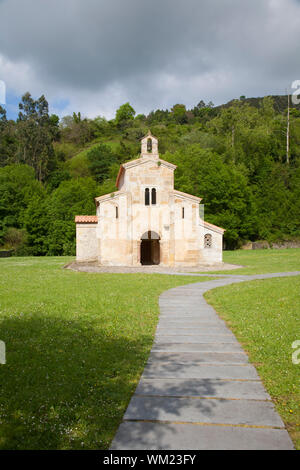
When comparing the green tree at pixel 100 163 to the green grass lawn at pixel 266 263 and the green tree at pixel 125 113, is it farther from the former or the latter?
the green grass lawn at pixel 266 263

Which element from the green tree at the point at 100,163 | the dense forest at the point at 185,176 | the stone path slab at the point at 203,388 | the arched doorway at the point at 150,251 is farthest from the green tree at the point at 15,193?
the stone path slab at the point at 203,388

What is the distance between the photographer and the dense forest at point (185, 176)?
51.0 m

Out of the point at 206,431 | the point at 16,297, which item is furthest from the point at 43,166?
the point at 206,431

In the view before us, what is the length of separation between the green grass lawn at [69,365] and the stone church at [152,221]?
48.2 ft

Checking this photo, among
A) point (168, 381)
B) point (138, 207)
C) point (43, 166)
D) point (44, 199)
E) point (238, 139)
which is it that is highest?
point (238, 139)

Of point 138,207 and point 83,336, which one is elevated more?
point 138,207

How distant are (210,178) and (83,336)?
44.8 metres

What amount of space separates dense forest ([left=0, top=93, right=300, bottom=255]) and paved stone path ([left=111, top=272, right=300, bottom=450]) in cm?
4275

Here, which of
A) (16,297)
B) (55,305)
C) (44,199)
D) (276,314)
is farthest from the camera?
(44,199)

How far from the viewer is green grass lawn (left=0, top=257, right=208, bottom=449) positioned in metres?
4.34

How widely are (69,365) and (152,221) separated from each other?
73.4 ft

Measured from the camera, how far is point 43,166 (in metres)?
69.0

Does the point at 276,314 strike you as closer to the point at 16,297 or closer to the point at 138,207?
the point at 16,297

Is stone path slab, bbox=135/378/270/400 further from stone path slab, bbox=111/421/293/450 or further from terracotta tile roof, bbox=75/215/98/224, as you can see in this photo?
terracotta tile roof, bbox=75/215/98/224
